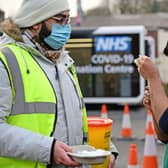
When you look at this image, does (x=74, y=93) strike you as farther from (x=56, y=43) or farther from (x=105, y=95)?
(x=105, y=95)

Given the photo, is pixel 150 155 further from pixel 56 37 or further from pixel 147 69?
pixel 56 37

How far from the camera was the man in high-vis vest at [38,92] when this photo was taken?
289 centimetres

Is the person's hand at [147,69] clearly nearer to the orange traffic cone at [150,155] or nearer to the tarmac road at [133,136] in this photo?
the orange traffic cone at [150,155]

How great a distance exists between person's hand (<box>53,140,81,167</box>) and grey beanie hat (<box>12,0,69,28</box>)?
0.66 m

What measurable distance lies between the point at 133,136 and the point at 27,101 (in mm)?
8226

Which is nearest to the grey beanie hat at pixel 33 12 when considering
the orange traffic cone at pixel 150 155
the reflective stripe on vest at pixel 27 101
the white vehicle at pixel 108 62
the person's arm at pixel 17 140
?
the reflective stripe on vest at pixel 27 101

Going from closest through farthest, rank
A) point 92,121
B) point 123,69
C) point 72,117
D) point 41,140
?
point 41,140 → point 72,117 → point 92,121 → point 123,69

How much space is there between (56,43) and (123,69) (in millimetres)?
11804

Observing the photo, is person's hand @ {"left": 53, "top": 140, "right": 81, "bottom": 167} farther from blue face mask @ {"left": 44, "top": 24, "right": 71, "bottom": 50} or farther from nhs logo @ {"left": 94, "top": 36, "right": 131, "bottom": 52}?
nhs logo @ {"left": 94, "top": 36, "right": 131, "bottom": 52}

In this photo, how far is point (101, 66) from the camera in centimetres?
1504

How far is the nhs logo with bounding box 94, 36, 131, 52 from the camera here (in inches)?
586

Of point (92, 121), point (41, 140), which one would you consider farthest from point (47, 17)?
point (92, 121)

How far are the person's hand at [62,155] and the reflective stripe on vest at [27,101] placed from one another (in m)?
0.10

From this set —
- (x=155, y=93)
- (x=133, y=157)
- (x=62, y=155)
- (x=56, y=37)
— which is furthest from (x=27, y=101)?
(x=133, y=157)
